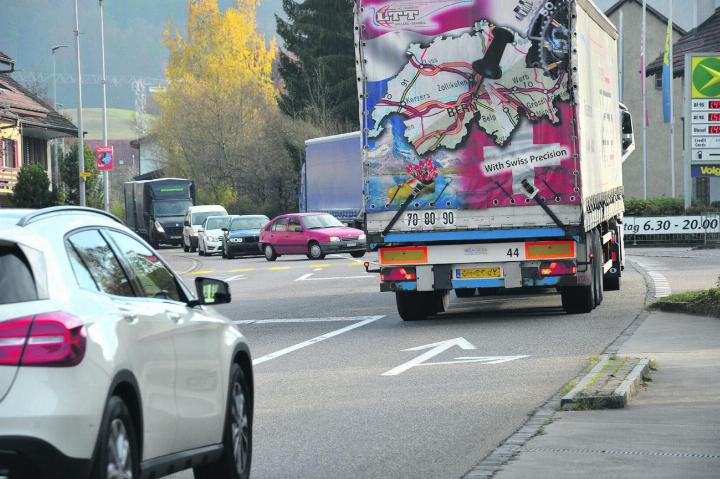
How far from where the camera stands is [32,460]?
5.48 metres

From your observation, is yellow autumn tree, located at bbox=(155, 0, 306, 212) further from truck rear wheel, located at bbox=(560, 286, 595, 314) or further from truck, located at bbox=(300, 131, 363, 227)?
truck rear wheel, located at bbox=(560, 286, 595, 314)

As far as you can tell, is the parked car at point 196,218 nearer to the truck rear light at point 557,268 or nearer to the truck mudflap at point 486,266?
the truck mudflap at point 486,266

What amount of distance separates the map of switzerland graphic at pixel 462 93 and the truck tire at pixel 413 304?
216 centimetres

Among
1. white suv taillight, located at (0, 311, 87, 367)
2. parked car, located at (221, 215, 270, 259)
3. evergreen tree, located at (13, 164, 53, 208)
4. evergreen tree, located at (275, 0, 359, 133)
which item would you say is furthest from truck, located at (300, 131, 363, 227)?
white suv taillight, located at (0, 311, 87, 367)

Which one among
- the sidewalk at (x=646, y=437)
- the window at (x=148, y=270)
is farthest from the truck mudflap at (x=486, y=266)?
the window at (x=148, y=270)

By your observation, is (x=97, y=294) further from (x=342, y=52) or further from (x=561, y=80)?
(x=342, y=52)

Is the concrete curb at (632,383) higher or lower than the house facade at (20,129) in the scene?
lower

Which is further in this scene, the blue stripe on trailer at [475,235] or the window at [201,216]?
the window at [201,216]

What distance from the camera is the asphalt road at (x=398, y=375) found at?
9.26 metres

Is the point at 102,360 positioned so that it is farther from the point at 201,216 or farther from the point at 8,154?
the point at 8,154

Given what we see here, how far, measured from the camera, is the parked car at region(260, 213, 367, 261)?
4444 cm

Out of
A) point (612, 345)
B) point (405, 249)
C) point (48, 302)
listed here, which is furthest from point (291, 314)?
point (48, 302)

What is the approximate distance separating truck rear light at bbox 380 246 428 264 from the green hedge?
2773 cm

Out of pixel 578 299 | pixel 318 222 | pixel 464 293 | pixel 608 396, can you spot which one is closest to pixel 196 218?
A: pixel 318 222
